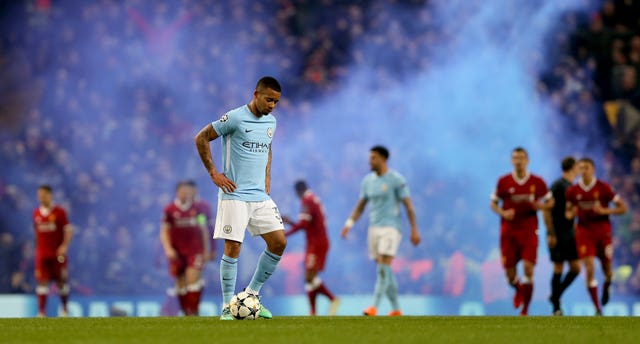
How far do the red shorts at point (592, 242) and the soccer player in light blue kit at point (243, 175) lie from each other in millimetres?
5502

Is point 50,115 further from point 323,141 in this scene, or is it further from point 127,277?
point 323,141

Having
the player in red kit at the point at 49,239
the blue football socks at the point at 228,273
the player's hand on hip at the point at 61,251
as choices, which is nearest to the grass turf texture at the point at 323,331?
the blue football socks at the point at 228,273

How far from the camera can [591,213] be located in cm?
1253

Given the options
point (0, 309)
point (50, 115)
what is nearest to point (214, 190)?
point (50, 115)

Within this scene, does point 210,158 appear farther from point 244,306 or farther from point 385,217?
point 385,217

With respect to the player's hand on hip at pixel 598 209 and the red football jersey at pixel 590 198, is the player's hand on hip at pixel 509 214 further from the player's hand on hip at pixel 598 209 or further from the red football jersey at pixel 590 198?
the player's hand on hip at pixel 598 209

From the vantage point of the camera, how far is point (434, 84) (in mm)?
22406

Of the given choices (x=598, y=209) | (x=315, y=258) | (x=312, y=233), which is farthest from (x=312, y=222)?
(x=598, y=209)

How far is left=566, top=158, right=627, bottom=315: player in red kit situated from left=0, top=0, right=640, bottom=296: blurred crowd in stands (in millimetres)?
6292

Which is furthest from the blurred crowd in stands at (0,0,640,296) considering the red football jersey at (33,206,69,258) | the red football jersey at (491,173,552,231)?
the red football jersey at (491,173,552,231)

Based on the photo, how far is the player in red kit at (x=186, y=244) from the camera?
14086 mm

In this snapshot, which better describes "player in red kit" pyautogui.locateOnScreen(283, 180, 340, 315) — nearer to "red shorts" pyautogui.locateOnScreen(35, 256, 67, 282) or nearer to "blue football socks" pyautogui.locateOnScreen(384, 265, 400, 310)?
"blue football socks" pyautogui.locateOnScreen(384, 265, 400, 310)

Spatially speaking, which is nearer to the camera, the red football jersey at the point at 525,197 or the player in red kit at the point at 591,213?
the red football jersey at the point at 525,197

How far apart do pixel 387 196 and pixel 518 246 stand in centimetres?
165
